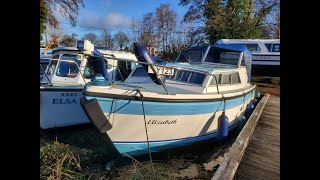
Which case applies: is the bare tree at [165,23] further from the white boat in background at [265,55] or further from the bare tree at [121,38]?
the white boat in background at [265,55]

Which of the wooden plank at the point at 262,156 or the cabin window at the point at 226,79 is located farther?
the cabin window at the point at 226,79

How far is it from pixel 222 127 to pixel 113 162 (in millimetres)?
2689

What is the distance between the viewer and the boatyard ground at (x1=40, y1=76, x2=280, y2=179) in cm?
533

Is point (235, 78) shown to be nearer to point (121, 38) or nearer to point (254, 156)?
point (254, 156)

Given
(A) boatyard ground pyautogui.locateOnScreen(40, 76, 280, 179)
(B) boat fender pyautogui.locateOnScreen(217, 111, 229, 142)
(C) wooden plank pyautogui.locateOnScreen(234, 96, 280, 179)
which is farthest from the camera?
(B) boat fender pyautogui.locateOnScreen(217, 111, 229, 142)

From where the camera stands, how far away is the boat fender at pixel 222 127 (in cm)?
648

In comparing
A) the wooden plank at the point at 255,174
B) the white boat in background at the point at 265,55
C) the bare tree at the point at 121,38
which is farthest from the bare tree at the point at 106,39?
the wooden plank at the point at 255,174

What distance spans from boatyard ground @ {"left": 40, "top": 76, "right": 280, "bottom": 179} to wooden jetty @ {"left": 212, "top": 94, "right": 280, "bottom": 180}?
2.82 feet

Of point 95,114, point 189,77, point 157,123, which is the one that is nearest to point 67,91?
point 95,114

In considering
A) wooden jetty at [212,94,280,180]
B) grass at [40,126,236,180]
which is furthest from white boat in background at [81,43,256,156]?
wooden jetty at [212,94,280,180]

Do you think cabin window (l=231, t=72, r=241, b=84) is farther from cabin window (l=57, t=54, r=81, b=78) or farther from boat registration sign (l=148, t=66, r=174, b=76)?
cabin window (l=57, t=54, r=81, b=78)

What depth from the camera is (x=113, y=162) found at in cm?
608
